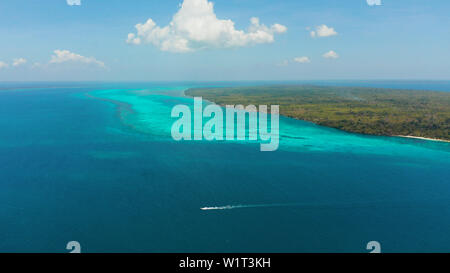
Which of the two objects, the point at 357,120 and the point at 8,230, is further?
the point at 357,120

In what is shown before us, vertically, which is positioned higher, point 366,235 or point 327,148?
point 327,148

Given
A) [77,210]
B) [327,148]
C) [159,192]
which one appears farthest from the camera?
[327,148]

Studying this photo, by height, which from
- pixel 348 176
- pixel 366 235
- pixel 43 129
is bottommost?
pixel 366 235

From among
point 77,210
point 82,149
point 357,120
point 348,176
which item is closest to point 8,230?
point 77,210

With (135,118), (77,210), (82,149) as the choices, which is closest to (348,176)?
(77,210)

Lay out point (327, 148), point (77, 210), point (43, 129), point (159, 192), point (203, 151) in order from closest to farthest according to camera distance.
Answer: point (77, 210) < point (159, 192) < point (203, 151) < point (327, 148) < point (43, 129)

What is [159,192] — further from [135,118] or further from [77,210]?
[135,118]

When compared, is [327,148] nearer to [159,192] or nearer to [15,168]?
[159,192]
